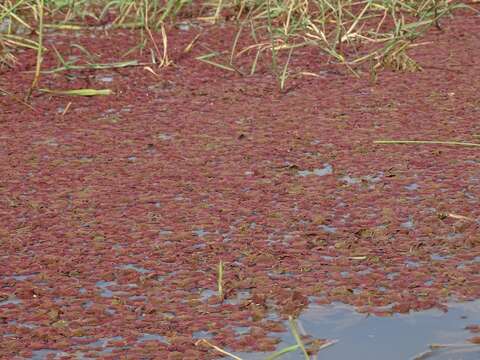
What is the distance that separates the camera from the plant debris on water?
187 centimetres

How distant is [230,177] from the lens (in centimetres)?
253

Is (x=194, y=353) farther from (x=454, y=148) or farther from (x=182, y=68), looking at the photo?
(x=182, y=68)

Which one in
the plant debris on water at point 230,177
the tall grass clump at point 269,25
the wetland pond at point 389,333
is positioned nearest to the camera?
the wetland pond at point 389,333

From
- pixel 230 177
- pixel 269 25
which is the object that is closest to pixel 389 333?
pixel 230 177

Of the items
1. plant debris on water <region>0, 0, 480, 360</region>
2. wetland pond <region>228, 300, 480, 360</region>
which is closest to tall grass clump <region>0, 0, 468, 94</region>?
plant debris on water <region>0, 0, 480, 360</region>

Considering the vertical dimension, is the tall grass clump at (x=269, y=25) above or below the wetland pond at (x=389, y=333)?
below

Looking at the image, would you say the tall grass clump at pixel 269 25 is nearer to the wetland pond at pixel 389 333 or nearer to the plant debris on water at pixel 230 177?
the plant debris on water at pixel 230 177

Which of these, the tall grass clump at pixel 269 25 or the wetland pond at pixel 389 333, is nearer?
the wetland pond at pixel 389 333

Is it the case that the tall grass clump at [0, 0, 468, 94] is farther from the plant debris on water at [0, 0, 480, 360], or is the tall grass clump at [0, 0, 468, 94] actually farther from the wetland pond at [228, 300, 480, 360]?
the wetland pond at [228, 300, 480, 360]

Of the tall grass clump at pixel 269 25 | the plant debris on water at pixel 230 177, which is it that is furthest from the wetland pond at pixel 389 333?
the tall grass clump at pixel 269 25

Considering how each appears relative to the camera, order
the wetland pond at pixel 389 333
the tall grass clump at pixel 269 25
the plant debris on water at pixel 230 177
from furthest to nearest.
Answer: the tall grass clump at pixel 269 25 < the plant debris on water at pixel 230 177 < the wetland pond at pixel 389 333

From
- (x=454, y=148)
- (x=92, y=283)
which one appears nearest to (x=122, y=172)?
(x=92, y=283)

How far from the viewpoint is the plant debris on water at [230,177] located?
1865 mm

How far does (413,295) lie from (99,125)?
1309mm
